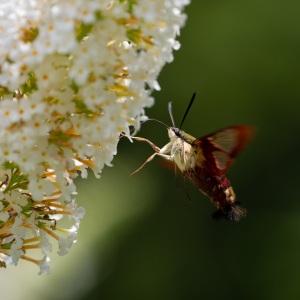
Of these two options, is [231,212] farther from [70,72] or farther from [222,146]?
[70,72]

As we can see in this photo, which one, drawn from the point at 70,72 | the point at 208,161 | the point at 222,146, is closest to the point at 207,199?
the point at 208,161

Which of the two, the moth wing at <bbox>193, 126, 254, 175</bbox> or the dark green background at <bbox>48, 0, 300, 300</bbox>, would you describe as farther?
the dark green background at <bbox>48, 0, 300, 300</bbox>

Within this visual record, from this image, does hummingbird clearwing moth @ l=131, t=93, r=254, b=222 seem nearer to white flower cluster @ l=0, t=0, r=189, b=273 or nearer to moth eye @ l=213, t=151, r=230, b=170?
moth eye @ l=213, t=151, r=230, b=170

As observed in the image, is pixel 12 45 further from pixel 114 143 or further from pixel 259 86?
pixel 259 86

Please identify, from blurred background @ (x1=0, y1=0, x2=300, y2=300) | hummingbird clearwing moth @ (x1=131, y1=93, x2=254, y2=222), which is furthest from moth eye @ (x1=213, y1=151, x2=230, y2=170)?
blurred background @ (x1=0, y1=0, x2=300, y2=300)

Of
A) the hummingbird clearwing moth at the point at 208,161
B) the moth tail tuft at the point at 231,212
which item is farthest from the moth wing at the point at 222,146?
the moth tail tuft at the point at 231,212


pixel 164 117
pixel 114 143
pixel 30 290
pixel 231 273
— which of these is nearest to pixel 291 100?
pixel 164 117

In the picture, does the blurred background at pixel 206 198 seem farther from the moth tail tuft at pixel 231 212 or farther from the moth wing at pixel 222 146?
the moth wing at pixel 222 146
